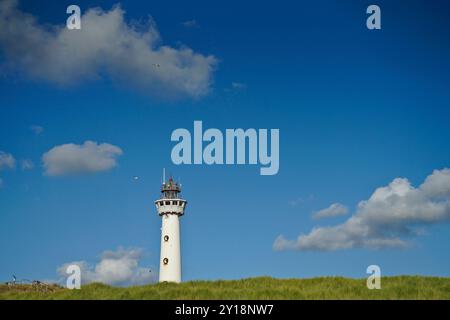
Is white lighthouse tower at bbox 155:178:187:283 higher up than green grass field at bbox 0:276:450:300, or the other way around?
white lighthouse tower at bbox 155:178:187:283

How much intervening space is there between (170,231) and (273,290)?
82.0 feet

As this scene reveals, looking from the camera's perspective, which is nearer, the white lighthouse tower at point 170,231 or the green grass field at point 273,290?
the green grass field at point 273,290

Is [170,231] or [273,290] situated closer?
[273,290]

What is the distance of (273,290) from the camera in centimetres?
3603

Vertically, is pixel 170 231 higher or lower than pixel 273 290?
higher

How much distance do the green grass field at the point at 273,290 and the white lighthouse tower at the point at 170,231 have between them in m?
17.5

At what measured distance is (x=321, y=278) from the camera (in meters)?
40.0

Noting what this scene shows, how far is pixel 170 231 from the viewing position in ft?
196

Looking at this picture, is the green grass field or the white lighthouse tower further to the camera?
the white lighthouse tower

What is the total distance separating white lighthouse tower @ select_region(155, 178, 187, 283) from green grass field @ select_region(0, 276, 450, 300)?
57.5 feet

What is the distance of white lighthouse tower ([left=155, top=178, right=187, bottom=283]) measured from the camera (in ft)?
192

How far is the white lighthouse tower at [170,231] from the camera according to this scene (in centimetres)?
5841
